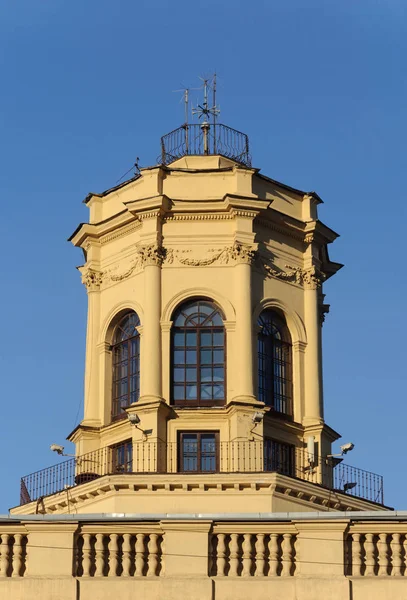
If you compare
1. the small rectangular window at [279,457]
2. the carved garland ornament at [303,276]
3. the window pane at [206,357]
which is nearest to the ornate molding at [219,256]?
the carved garland ornament at [303,276]

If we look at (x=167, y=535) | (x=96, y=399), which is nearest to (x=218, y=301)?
(x=96, y=399)

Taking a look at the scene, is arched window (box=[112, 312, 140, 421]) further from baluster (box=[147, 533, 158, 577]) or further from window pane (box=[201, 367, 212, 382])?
baluster (box=[147, 533, 158, 577])

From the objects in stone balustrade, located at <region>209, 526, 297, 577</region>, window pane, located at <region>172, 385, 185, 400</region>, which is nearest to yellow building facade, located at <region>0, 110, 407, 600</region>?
window pane, located at <region>172, 385, 185, 400</region>

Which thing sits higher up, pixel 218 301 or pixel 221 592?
pixel 218 301

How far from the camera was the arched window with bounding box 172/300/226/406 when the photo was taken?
38.0m

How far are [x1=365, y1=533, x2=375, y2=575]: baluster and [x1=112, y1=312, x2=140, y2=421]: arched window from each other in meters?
14.9

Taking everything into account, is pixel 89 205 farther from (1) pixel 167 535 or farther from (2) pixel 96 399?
(1) pixel 167 535

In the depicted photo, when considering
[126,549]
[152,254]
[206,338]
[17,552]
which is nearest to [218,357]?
[206,338]

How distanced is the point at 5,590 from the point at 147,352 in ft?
48.2

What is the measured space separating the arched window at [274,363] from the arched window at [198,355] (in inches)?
39.4

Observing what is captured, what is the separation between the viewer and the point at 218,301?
127 ft

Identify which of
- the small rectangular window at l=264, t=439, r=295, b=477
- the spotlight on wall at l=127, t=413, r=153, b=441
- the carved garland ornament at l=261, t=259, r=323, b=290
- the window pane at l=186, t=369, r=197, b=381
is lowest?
the small rectangular window at l=264, t=439, r=295, b=477

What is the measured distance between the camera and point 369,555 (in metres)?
24.0

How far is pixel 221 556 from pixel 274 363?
1530cm
